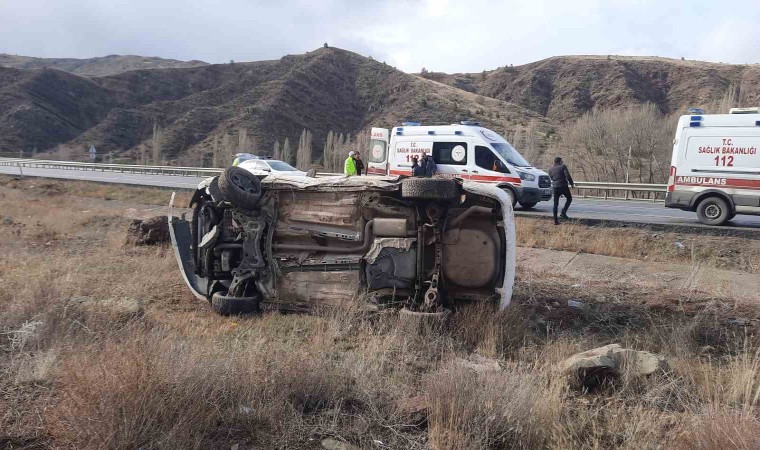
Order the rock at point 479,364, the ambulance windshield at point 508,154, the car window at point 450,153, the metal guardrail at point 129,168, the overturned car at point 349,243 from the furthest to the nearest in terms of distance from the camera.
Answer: the metal guardrail at point 129,168 → the car window at point 450,153 → the ambulance windshield at point 508,154 → the overturned car at point 349,243 → the rock at point 479,364

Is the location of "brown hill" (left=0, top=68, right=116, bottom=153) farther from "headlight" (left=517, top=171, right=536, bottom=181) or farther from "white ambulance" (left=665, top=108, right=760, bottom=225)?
"white ambulance" (left=665, top=108, right=760, bottom=225)

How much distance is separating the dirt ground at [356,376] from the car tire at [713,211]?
669cm

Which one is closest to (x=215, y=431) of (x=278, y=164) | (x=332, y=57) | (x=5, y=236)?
(x=5, y=236)

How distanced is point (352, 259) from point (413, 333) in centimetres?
122

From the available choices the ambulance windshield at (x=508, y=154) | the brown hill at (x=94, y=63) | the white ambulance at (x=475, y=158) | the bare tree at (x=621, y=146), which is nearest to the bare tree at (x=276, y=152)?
the bare tree at (x=621, y=146)

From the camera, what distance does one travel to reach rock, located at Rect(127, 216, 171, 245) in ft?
37.5

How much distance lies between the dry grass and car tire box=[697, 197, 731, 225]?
1.93 meters

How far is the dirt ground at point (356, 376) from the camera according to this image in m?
3.22

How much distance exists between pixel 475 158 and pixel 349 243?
10.4m

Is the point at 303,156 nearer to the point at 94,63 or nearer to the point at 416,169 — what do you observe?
the point at 416,169

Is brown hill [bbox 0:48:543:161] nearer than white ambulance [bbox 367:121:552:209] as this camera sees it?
No

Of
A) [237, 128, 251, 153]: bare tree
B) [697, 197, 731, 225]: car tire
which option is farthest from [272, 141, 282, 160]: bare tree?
[697, 197, 731, 225]: car tire

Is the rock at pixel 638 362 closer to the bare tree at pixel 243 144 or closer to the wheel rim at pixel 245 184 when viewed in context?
the wheel rim at pixel 245 184

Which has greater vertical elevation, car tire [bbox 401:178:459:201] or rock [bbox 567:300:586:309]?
car tire [bbox 401:178:459:201]
